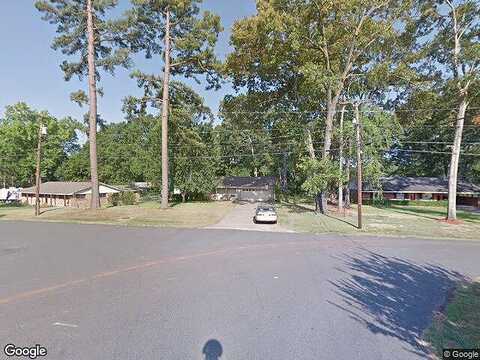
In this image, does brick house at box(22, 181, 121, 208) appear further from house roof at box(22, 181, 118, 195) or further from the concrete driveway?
the concrete driveway

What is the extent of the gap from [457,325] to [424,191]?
1789 inches

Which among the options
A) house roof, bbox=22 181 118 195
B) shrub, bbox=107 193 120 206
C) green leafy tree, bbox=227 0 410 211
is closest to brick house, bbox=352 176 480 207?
green leafy tree, bbox=227 0 410 211

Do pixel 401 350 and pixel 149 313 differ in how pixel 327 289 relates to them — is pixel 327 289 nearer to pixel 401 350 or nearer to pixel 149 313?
pixel 401 350

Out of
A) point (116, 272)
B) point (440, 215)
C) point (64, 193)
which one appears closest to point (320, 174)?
point (440, 215)

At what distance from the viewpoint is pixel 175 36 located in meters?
27.3

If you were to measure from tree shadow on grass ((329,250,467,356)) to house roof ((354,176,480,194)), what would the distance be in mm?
36148

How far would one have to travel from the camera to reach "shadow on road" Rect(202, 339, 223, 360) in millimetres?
4340

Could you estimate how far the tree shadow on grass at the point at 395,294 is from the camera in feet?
17.7

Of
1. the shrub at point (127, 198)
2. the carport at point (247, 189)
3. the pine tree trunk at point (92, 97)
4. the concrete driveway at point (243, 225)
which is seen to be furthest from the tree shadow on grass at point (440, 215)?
the shrub at point (127, 198)

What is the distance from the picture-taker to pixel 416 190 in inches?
1761

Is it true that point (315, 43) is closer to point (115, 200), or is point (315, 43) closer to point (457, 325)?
point (457, 325)

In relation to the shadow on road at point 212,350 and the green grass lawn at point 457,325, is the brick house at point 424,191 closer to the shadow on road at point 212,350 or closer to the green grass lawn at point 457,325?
the green grass lawn at point 457,325

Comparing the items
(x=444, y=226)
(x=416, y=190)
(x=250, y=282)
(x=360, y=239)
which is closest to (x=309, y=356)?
(x=250, y=282)

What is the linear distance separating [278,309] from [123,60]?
24698 mm
